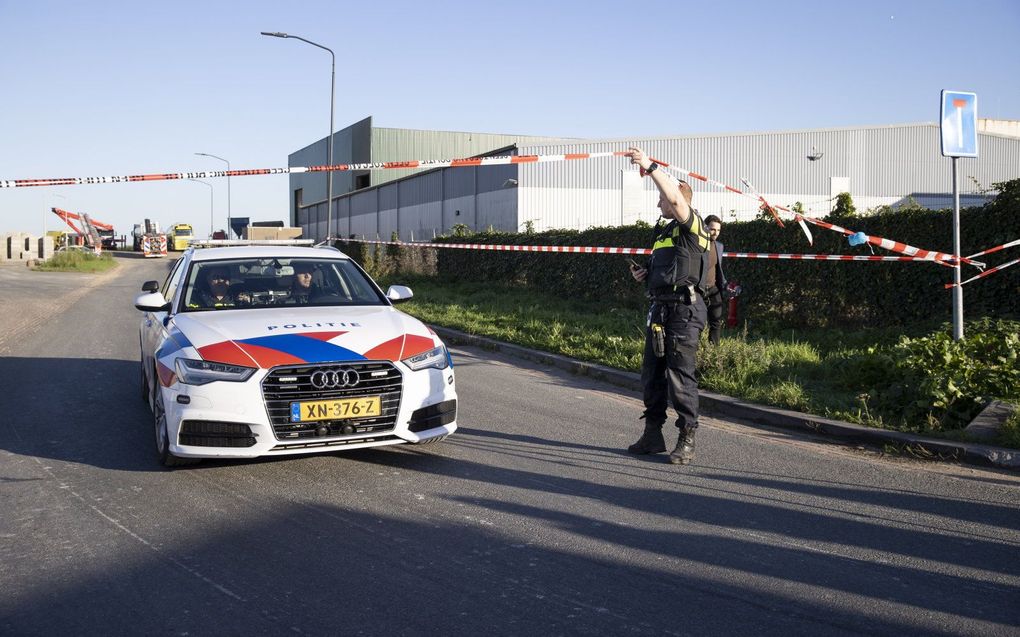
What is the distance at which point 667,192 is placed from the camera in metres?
5.69

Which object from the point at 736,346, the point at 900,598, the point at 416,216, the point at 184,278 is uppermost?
the point at 416,216

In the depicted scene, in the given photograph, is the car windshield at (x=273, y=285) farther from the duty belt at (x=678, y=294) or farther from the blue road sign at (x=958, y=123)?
the blue road sign at (x=958, y=123)

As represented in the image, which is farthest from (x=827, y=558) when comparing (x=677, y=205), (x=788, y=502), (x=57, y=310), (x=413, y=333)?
(x=57, y=310)

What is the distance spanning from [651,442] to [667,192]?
181cm

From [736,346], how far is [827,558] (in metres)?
5.27

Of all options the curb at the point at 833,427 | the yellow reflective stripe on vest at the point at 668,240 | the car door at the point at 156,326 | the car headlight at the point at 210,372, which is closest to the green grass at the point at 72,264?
the car door at the point at 156,326

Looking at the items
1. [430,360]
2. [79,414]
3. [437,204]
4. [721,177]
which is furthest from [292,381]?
[437,204]

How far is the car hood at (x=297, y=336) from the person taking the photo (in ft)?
18.3

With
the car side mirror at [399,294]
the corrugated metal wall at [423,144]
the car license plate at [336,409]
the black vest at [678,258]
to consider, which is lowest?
the car license plate at [336,409]

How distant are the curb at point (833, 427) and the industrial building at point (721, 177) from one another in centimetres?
1985

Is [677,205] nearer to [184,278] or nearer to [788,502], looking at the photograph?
[788,502]

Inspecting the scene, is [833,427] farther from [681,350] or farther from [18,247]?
[18,247]

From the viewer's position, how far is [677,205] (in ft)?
19.0

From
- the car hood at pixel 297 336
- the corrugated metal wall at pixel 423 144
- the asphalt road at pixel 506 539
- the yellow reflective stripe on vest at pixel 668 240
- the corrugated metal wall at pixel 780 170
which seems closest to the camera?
the asphalt road at pixel 506 539
